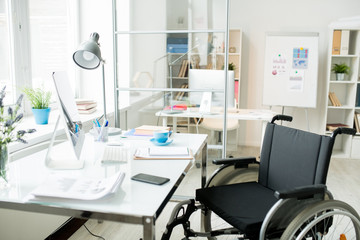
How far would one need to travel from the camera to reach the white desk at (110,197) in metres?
1.17

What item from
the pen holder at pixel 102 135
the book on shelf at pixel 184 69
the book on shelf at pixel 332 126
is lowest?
the book on shelf at pixel 332 126

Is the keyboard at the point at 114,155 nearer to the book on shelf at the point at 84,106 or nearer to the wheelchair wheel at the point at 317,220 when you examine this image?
the wheelchair wheel at the point at 317,220

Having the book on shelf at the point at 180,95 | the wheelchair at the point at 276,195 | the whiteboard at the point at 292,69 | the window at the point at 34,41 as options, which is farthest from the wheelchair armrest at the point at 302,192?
the whiteboard at the point at 292,69

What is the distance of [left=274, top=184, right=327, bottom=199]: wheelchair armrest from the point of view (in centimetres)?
146

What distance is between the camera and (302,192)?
1.50 meters

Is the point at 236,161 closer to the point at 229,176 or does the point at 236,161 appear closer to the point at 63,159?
the point at 229,176

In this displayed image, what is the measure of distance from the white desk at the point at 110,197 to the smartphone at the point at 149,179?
0.02 metres

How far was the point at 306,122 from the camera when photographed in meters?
5.34

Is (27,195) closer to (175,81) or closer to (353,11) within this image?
(175,81)

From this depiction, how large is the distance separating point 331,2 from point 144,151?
14.1 ft

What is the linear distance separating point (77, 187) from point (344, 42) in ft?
14.7

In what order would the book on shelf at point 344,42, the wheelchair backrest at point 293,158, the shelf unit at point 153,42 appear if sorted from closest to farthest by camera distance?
1. the wheelchair backrest at point 293,158
2. the shelf unit at point 153,42
3. the book on shelf at point 344,42

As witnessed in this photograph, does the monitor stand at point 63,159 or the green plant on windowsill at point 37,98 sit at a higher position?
the green plant on windowsill at point 37,98

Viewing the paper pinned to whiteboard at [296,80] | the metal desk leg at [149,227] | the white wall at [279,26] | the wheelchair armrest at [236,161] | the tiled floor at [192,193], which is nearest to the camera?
the metal desk leg at [149,227]
